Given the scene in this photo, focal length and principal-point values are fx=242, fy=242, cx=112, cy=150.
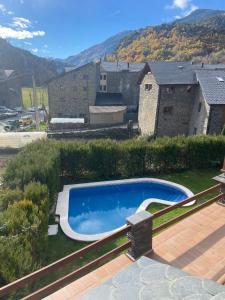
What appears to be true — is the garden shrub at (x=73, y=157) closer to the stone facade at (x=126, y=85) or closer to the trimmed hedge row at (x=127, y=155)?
the trimmed hedge row at (x=127, y=155)

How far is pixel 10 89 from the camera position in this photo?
197 feet

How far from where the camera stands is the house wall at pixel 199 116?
22297 mm

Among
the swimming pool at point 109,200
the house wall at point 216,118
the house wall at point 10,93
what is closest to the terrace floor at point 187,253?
the swimming pool at point 109,200

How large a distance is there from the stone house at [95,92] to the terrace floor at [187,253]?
1177 inches

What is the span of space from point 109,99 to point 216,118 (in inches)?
936

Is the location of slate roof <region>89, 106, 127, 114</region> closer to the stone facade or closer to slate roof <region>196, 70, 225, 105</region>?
the stone facade

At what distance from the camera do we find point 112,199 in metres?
13.2

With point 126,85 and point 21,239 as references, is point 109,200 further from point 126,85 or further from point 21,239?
point 126,85

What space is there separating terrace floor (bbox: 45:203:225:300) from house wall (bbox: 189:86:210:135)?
15820 mm

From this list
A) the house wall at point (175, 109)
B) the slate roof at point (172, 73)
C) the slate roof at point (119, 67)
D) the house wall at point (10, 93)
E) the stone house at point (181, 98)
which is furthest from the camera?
the house wall at point (10, 93)

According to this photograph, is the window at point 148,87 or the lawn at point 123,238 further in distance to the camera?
the window at point 148,87

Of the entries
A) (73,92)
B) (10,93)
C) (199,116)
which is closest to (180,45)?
(10,93)

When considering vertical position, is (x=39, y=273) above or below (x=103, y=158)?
above

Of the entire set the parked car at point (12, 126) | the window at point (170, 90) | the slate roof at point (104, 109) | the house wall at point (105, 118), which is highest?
the window at point (170, 90)
